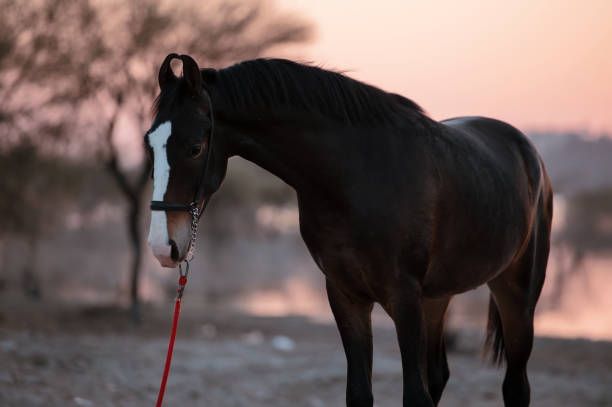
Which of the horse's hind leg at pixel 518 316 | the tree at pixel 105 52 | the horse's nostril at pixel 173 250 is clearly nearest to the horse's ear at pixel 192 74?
the horse's nostril at pixel 173 250

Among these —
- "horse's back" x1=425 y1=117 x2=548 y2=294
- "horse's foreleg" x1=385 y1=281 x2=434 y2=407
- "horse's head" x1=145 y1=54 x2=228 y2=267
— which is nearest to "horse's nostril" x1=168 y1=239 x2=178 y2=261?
"horse's head" x1=145 y1=54 x2=228 y2=267

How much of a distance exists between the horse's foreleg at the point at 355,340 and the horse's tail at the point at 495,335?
1.54 m

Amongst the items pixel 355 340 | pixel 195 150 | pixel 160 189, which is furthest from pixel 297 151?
pixel 355 340

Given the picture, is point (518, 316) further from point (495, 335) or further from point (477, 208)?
point (477, 208)

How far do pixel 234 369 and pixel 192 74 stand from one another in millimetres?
6014

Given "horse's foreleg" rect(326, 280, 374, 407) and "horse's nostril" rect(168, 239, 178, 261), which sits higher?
"horse's nostril" rect(168, 239, 178, 261)

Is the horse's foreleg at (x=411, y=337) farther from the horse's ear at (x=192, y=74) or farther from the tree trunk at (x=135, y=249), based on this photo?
the tree trunk at (x=135, y=249)

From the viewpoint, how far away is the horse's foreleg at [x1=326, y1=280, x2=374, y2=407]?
390 cm

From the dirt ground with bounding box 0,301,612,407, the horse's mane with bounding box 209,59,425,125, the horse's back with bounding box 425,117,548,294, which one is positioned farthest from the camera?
the dirt ground with bounding box 0,301,612,407

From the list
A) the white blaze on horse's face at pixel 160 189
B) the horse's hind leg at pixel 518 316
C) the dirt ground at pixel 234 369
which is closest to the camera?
the white blaze on horse's face at pixel 160 189

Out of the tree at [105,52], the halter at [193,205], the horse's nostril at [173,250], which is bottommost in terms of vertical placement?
the horse's nostril at [173,250]

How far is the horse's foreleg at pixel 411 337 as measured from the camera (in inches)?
141

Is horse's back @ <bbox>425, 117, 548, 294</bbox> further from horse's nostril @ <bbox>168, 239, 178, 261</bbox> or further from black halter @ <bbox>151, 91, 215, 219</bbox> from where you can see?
horse's nostril @ <bbox>168, 239, 178, 261</bbox>

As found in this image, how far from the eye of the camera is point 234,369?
8.78 m
